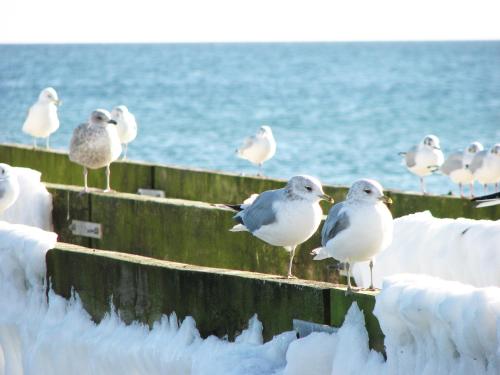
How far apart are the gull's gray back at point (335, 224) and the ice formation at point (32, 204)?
452cm

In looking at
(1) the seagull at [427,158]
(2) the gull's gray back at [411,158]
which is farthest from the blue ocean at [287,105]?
(1) the seagull at [427,158]

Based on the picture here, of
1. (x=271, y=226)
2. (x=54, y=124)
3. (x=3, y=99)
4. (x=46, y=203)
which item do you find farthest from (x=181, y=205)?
(x=3, y=99)

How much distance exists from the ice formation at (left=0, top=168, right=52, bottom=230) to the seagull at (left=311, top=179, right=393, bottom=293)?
4632mm

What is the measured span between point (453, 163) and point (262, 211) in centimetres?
667

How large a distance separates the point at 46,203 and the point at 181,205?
65.7 inches

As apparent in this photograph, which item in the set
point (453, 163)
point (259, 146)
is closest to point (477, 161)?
point (453, 163)

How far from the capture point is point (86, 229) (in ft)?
35.3

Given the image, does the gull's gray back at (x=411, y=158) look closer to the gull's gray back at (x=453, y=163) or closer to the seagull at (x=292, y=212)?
the gull's gray back at (x=453, y=163)

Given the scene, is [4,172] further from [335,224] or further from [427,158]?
[427,158]

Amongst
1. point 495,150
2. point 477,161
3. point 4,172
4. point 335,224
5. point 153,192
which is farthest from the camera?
point 477,161

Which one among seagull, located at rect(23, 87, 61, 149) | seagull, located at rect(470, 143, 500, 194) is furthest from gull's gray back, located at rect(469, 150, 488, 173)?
seagull, located at rect(23, 87, 61, 149)

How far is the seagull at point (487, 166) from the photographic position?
41.7ft

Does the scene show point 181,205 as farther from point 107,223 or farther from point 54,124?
point 54,124

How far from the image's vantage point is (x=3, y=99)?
61750mm
